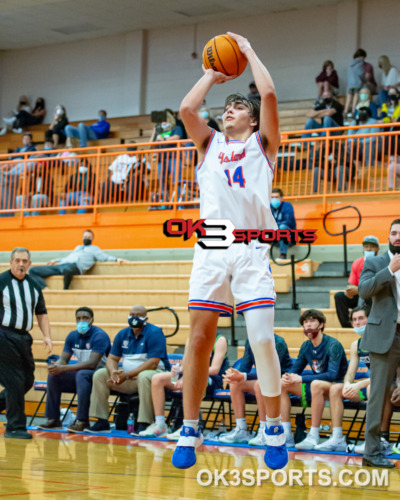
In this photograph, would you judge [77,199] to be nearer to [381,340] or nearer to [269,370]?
[381,340]

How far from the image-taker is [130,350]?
8.79 metres

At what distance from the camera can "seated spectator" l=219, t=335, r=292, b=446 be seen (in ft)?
25.5

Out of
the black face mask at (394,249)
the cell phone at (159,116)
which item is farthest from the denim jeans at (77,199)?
the black face mask at (394,249)

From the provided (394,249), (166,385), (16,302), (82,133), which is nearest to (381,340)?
(394,249)

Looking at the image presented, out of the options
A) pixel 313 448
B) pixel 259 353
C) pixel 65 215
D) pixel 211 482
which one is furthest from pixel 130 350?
pixel 65 215

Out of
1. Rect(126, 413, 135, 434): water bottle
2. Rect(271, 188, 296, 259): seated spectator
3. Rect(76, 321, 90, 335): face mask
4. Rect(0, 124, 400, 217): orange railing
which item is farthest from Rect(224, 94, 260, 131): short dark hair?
Rect(0, 124, 400, 217): orange railing

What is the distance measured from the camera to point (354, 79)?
1680 centimetres

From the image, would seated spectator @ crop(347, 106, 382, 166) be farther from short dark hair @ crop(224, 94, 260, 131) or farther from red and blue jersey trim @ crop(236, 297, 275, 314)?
red and blue jersey trim @ crop(236, 297, 275, 314)

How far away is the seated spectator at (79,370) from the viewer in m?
8.63

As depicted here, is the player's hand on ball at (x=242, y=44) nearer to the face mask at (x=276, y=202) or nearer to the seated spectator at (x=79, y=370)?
the seated spectator at (x=79, y=370)

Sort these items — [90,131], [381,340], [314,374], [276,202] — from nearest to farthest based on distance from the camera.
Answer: [381,340], [314,374], [276,202], [90,131]

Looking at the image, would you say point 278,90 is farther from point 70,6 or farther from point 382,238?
point 382,238

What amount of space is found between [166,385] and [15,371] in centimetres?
159

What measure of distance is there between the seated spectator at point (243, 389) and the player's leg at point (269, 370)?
343 cm
